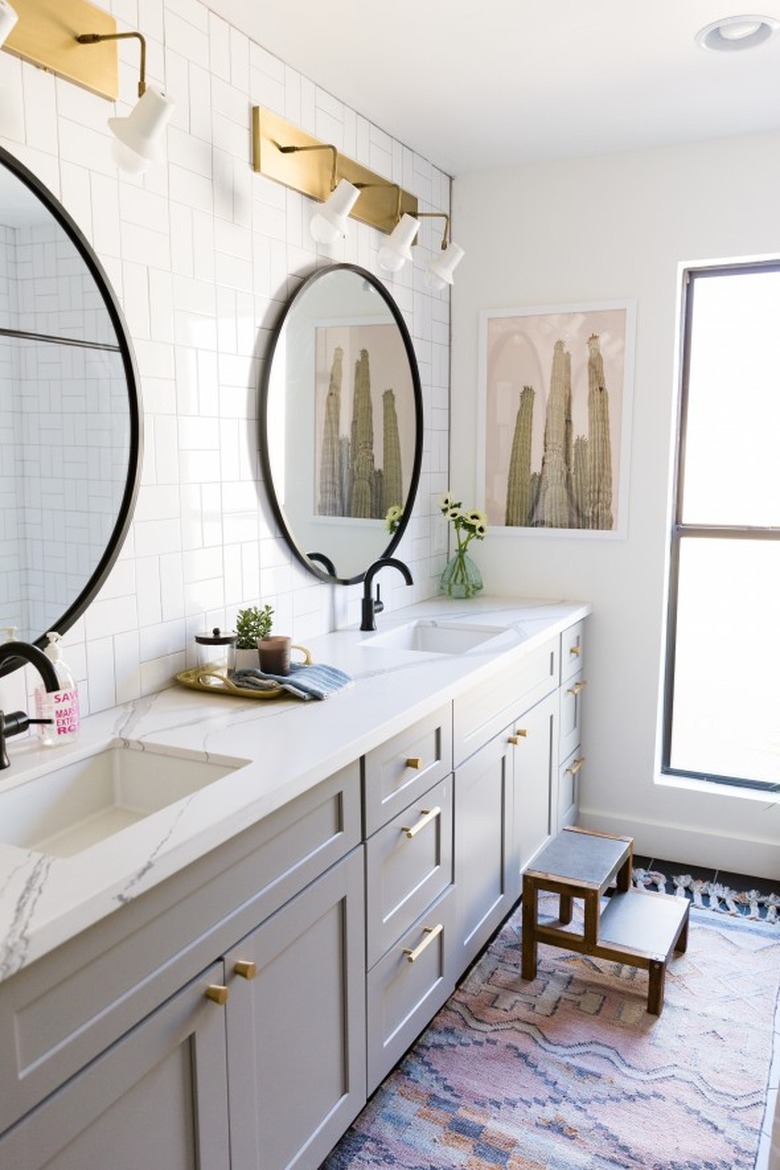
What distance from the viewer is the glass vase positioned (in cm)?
352

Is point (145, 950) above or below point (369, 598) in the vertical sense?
below

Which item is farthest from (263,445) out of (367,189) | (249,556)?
(367,189)

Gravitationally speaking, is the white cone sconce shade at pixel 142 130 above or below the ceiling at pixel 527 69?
below

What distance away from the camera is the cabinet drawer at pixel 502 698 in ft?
7.88

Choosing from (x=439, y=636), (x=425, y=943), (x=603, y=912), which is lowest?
(x=603, y=912)

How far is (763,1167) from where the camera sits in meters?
1.91

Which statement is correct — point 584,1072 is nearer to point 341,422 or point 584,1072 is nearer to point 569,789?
point 569,789

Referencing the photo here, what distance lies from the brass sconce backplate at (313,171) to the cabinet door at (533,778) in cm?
165

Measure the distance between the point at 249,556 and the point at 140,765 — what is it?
32.1 inches

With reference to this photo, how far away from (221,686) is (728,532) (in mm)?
2049

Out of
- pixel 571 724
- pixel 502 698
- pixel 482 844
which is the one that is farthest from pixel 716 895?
pixel 502 698

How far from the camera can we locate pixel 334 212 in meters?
Result: 2.41

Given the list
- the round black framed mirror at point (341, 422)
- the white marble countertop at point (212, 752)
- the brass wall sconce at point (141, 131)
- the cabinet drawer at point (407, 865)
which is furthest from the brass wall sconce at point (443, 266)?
the cabinet drawer at point (407, 865)

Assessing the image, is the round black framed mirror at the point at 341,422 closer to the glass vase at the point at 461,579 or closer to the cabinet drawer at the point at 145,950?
the glass vase at the point at 461,579
